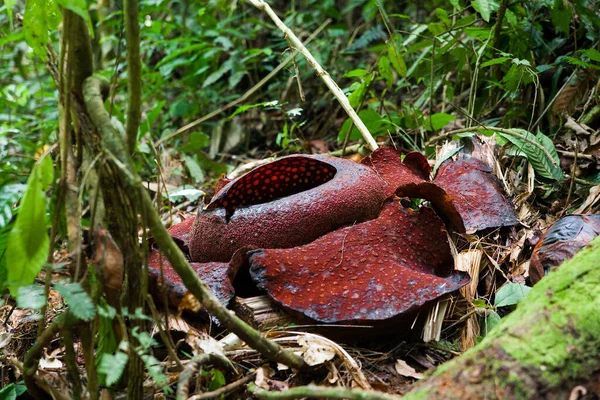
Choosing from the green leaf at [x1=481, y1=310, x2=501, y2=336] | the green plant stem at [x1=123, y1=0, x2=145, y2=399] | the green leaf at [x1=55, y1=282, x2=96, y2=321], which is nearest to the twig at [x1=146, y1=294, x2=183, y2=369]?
the green plant stem at [x1=123, y1=0, x2=145, y2=399]

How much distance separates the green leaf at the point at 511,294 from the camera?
7.51 ft

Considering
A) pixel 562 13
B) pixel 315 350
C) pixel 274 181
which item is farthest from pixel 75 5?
pixel 562 13

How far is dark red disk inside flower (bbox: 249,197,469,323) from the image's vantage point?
212 cm

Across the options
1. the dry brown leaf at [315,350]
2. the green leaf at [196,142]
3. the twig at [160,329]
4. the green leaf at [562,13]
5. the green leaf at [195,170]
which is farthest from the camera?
the green leaf at [196,142]

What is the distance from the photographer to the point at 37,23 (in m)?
1.97

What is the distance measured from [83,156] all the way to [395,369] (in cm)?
129

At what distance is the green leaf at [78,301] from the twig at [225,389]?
0.41m

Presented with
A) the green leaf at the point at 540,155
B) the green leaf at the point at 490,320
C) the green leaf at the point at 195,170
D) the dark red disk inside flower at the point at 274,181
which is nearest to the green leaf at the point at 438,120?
the green leaf at the point at 540,155

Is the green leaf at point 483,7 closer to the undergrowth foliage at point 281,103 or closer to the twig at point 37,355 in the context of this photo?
the undergrowth foliage at point 281,103

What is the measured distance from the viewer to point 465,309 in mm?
2391

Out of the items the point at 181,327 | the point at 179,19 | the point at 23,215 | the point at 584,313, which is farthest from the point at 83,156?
the point at 179,19

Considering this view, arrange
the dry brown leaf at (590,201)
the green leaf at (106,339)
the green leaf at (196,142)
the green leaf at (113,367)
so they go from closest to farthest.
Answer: the green leaf at (113,367), the green leaf at (106,339), the dry brown leaf at (590,201), the green leaf at (196,142)

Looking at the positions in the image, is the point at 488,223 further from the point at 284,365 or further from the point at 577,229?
the point at 284,365

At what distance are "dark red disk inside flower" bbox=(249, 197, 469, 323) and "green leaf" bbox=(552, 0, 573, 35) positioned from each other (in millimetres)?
1953
